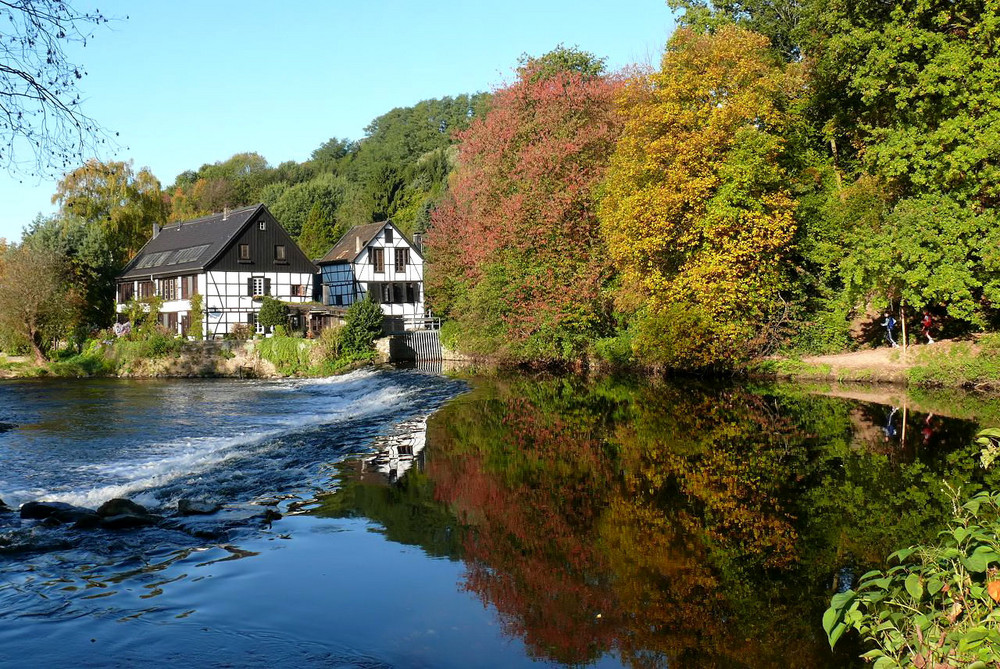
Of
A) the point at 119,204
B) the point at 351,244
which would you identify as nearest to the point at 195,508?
the point at 351,244

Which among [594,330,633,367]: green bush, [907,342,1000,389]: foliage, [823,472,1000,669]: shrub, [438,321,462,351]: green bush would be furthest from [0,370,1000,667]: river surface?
[438,321,462,351]: green bush

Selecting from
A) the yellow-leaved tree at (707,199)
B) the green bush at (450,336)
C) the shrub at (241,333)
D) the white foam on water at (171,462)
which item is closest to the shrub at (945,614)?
the white foam on water at (171,462)

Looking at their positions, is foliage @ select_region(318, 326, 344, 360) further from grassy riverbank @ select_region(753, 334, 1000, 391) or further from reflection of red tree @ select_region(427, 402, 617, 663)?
reflection of red tree @ select_region(427, 402, 617, 663)

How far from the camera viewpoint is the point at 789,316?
1196 inches

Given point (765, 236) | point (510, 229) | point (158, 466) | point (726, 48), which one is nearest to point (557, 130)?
point (510, 229)

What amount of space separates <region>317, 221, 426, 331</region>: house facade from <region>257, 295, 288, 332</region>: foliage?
9724 mm

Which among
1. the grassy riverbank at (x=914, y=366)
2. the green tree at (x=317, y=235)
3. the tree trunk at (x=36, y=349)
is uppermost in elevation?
the green tree at (x=317, y=235)

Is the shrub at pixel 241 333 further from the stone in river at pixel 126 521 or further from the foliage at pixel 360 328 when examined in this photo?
the stone in river at pixel 126 521

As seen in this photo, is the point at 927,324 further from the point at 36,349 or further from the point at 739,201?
the point at 36,349

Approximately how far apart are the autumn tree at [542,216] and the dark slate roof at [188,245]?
20.9 meters

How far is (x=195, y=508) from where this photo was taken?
1134 centimetres

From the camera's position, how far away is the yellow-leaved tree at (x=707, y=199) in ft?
90.7

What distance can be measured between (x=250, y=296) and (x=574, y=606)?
47.8 m

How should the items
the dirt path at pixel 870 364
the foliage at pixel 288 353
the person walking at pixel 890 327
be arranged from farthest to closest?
the foliage at pixel 288 353 → the person walking at pixel 890 327 → the dirt path at pixel 870 364
